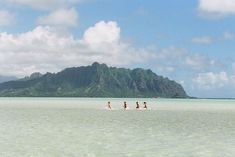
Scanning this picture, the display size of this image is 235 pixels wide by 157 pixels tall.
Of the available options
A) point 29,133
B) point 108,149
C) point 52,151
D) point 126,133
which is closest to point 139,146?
point 108,149

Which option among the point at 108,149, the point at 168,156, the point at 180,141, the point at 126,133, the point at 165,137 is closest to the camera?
the point at 168,156

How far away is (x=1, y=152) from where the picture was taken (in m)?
38.4

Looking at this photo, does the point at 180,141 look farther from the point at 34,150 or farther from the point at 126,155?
the point at 34,150

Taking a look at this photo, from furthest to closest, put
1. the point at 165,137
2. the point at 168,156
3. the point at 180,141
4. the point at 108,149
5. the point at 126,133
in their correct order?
the point at 126,133 < the point at 165,137 < the point at 180,141 < the point at 108,149 < the point at 168,156

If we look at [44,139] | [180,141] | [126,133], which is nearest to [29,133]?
[44,139]

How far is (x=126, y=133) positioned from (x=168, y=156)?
1864cm

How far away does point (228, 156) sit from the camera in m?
38.8

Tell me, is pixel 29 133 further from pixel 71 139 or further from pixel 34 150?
pixel 34 150

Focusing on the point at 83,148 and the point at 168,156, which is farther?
the point at 83,148

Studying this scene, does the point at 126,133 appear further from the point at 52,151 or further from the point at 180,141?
the point at 52,151

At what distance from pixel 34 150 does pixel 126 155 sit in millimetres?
8317

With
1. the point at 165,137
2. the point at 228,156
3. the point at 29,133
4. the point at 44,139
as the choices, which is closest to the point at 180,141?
the point at 165,137

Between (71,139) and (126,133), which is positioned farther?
(126,133)

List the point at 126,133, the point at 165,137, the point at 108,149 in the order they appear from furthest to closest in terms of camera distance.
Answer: the point at 126,133, the point at 165,137, the point at 108,149
